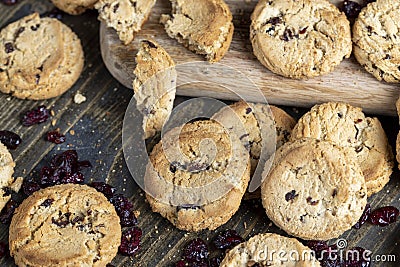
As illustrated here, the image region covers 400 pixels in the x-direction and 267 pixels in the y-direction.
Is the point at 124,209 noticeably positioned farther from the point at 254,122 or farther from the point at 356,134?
the point at 356,134

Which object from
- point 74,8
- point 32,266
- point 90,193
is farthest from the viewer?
point 74,8

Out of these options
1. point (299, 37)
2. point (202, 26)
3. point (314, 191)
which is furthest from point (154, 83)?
point (314, 191)

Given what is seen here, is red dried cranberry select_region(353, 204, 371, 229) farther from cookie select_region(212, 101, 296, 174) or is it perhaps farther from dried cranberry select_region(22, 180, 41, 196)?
dried cranberry select_region(22, 180, 41, 196)

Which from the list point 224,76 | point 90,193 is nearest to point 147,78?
point 224,76

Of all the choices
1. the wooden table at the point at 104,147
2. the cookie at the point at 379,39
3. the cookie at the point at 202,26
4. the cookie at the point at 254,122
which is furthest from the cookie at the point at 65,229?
the cookie at the point at 379,39

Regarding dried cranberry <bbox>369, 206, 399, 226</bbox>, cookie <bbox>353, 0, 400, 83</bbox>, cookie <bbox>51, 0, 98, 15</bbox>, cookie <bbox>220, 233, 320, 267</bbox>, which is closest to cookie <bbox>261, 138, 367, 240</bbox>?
cookie <bbox>220, 233, 320, 267</bbox>

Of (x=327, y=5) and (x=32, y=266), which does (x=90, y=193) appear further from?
(x=327, y=5)
